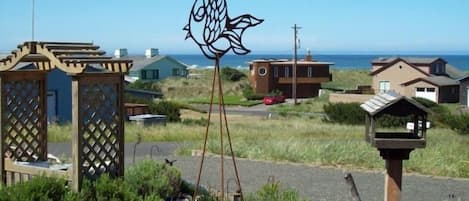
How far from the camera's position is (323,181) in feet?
39.4

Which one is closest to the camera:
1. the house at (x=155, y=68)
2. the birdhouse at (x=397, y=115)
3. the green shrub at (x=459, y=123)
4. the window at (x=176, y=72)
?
the birdhouse at (x=397, y=115)

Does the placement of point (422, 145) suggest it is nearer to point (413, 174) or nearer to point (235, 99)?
point (413, 174)

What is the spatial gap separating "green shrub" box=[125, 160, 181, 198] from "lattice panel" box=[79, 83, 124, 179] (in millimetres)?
250

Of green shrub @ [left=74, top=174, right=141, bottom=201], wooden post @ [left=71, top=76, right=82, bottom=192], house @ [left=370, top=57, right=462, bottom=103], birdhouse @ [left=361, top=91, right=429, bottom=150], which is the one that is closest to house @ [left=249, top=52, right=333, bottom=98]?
house @ [left=370, top=57, right=462, bottom=103]

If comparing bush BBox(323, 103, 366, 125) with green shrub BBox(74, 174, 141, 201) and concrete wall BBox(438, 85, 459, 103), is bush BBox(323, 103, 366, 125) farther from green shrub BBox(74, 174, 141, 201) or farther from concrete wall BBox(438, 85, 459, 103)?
green shrub BBox(74, 174, 141, 201)

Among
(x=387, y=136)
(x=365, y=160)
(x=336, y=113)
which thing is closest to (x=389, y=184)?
(x=387, y=136)

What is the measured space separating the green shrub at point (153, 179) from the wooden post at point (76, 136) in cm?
60

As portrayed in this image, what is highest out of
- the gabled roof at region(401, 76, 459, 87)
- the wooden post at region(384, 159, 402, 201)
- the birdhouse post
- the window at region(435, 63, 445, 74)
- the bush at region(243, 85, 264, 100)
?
the window at region(435, 63, 445, 74)

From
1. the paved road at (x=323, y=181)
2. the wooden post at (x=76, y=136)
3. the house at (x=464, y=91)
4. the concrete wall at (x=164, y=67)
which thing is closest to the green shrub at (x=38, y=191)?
the wooden post at (x=76, y=136)

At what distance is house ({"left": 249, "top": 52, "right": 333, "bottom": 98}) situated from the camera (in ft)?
214

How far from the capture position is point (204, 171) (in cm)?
1321

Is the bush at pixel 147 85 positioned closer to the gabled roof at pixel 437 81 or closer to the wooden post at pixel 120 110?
A: the gabled roof at pixel 437 81

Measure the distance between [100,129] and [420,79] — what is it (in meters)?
49.9

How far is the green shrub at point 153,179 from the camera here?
8.37m
